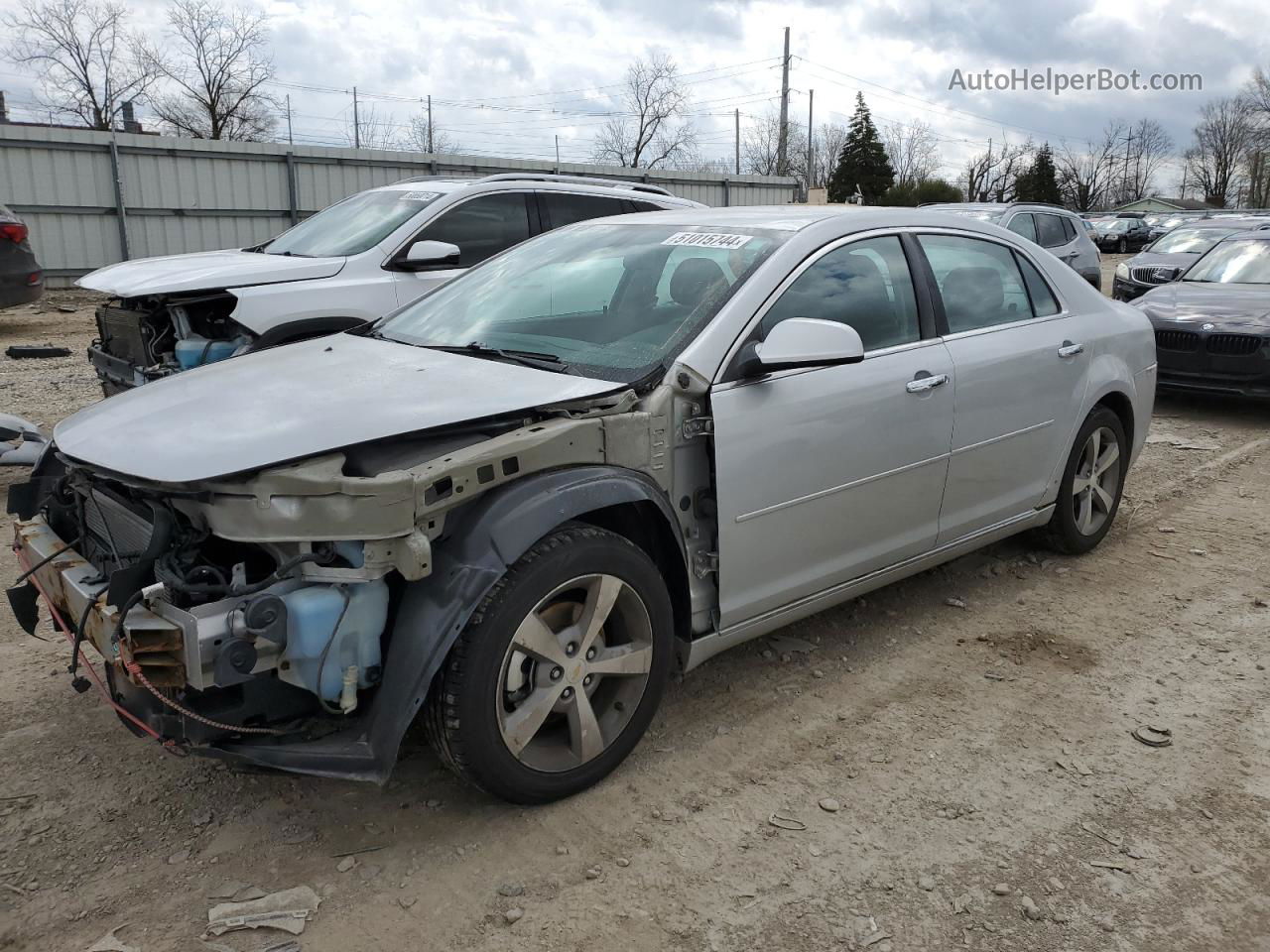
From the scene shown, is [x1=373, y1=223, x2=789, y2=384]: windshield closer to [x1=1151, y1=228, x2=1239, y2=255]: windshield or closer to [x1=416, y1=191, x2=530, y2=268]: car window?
[x1=416, y1=191, x2=530, y2=268]: car window

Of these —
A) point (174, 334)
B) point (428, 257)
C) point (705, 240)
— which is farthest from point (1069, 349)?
point (174, 334)

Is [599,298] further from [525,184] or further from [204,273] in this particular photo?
[525,184]

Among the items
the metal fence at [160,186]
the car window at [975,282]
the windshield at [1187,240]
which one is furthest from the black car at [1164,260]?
the metal fence at [160,186]

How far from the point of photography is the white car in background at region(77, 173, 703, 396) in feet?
22.1

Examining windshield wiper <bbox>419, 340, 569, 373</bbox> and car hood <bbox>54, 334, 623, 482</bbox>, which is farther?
windshield wiper <bbox>419, 340, 569, 373</bbox>

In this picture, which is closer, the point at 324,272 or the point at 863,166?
the point at 324,272

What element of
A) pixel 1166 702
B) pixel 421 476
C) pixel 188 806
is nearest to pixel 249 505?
pixel 421 476

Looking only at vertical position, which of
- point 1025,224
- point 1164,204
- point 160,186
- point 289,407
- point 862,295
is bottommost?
point 289,407

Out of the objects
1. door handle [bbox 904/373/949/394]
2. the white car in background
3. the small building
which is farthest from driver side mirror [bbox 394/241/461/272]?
the small building

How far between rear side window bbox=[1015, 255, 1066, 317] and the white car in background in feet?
9.53

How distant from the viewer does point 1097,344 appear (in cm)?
497

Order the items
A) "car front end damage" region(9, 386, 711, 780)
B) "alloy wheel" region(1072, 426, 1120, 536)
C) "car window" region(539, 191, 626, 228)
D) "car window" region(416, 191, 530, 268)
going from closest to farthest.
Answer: "car front end damage" region(9, 386, 711, 780)
"alloy wheel" region(1072, 426, 1120, 536)
"car window" region(416, 191, 530, 268)
"car window" region(539, 191, 626, 228)

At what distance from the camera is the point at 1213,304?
931cm

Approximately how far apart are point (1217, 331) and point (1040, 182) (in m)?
76.4
